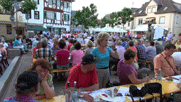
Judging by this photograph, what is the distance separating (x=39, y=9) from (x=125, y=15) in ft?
64.4

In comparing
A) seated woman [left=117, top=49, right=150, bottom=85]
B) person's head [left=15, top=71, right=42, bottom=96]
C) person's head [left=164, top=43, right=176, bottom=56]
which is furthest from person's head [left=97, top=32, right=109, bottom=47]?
person's head [left=15, top=71, right=42, bottom=96]

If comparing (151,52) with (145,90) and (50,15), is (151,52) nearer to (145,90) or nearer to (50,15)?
(145,90)

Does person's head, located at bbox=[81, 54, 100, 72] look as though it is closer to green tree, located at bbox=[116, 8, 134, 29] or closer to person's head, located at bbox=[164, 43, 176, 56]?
person's head, located at bbox=[164, 43, 176, 56]

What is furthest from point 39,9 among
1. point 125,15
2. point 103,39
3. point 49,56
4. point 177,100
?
point 177,100

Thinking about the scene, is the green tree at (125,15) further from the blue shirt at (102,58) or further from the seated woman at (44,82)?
the seated woman at (44,82)

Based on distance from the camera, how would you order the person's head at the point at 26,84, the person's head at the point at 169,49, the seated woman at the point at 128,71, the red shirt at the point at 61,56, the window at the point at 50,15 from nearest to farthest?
the person's head at the point at 26,84
the seated woman at the point at 128,71
the person's head at the point at 169,49
the red shirt at the point at 61,56
the window at the point at 50,15

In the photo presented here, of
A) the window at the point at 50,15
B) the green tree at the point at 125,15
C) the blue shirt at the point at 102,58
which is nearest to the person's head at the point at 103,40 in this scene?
the blue shirt at the point at 102,58

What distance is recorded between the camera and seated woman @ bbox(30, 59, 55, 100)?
2332 millimetres

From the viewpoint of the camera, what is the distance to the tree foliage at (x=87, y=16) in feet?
106

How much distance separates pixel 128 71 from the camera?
9.89ft

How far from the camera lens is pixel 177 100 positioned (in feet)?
9.61

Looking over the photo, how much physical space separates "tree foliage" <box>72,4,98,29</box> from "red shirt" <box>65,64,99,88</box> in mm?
30226

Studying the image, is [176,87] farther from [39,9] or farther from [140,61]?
[39,9]

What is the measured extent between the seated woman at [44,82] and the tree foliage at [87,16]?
30394 millimetres
